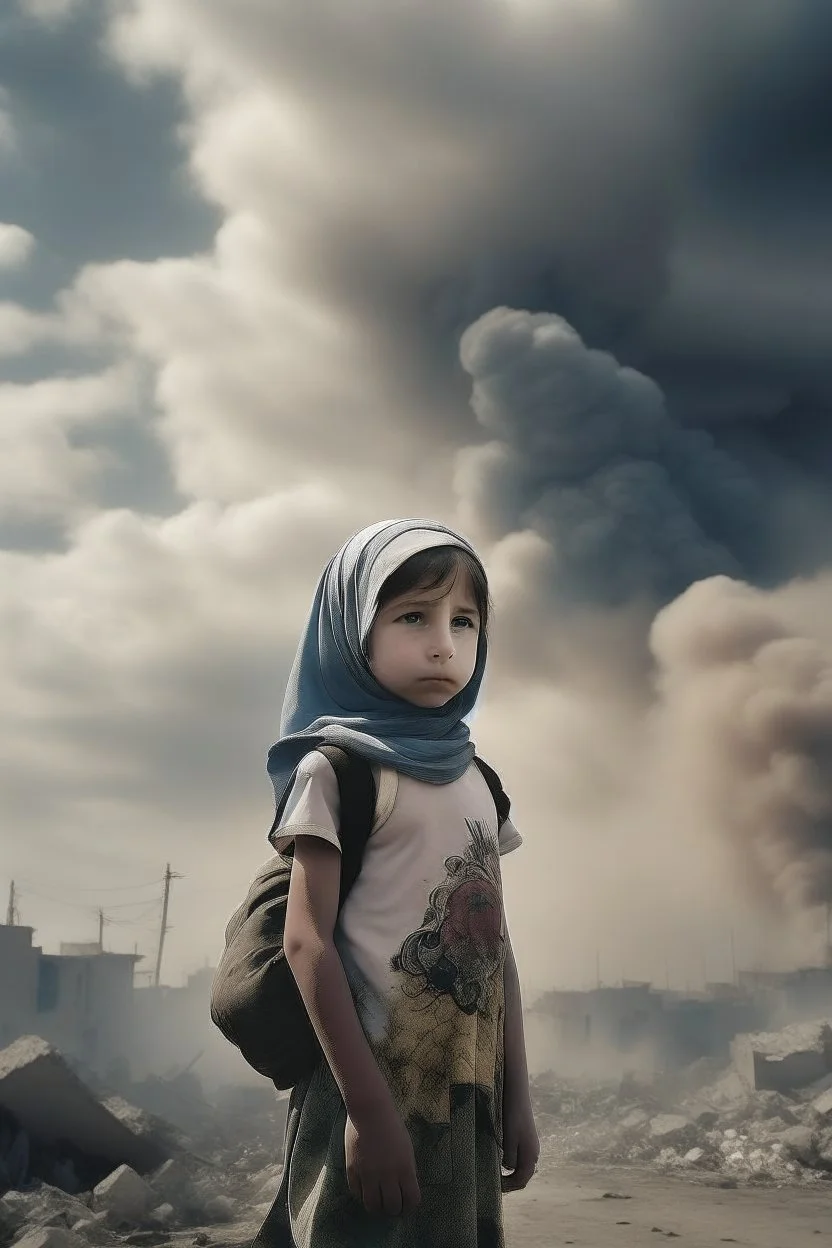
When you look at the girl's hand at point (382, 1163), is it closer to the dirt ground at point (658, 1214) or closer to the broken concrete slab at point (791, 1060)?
the dirt ground at point (658, 1214)

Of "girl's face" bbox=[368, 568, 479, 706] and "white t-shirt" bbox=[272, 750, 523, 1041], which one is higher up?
"girl's face" bbox=[368, 568, 479, 706]

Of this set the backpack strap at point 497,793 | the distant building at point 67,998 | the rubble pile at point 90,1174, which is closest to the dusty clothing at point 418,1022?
the backpack strap at point 497,793

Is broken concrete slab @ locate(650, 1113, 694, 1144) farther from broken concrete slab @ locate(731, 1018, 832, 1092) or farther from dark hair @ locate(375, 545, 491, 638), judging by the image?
dark hair @ locate(375, 545, 491, 638)

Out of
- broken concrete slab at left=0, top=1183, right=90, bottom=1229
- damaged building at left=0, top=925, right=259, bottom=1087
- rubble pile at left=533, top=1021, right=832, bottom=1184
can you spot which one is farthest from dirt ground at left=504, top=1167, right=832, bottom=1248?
damaged building at left=0, top=925, right=259, bottom=1087

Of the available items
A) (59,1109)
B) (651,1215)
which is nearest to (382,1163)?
(651,1215)

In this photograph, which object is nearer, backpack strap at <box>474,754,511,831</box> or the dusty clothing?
the dusty clothing

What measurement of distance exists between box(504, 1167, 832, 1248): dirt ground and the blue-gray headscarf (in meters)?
5.29

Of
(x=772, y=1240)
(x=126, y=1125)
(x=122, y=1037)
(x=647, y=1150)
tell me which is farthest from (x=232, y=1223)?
(x=122, y=1037)

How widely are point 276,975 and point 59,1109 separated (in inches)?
296

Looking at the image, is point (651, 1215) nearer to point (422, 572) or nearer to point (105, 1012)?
point (422, 572)

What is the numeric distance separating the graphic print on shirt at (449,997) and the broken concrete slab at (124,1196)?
6.81 m

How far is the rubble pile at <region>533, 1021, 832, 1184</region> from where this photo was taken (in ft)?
34.5

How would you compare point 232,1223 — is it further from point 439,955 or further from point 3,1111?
point 439,955

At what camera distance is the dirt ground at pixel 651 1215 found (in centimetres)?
640
